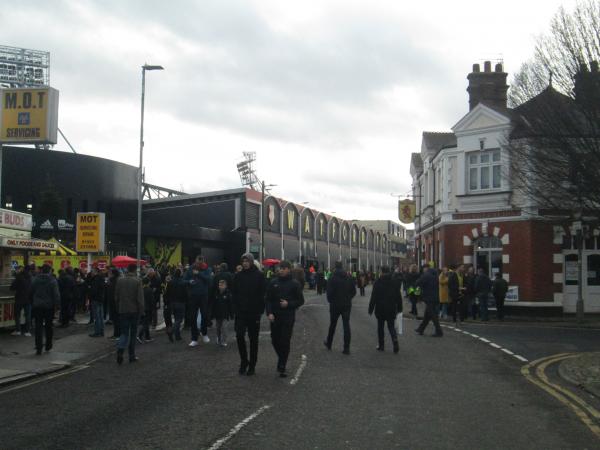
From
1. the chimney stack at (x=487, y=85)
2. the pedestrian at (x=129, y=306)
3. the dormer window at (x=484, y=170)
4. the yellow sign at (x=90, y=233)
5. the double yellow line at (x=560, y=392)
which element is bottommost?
the double yellow line at (x=560, y=392)

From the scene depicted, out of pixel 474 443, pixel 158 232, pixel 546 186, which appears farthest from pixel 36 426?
pixel 158 232

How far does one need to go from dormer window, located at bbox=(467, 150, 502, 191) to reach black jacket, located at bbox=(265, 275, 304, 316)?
1913 cm

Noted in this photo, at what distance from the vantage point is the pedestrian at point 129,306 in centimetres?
1261

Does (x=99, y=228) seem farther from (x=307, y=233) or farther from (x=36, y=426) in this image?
(x=307, y=233)

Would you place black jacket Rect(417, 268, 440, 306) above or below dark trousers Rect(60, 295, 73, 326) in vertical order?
above

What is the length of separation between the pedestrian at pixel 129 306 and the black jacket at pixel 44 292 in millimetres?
1760

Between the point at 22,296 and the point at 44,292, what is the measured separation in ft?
12.7

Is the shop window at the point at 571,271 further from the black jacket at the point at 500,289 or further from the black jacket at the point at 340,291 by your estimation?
the black jacket at the point at 340,291

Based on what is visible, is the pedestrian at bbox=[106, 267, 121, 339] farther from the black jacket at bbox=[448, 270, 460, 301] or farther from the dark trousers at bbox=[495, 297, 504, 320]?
the dark trousers at bbox=[495, 297, 504, 320]

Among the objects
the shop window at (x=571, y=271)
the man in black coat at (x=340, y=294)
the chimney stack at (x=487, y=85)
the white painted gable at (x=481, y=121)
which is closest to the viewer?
the man in black coat at (x=340, y=294)

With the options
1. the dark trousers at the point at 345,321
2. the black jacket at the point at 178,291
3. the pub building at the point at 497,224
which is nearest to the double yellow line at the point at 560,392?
the dark trousers at the point at 345,321

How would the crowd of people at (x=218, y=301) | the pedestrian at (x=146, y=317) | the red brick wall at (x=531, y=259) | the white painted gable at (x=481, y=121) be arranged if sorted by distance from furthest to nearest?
the white painted gable at (x=481, y=121) → the red brick wall at (x=531, y=259) → the pedestrian at (x=146, y=317) → the crowd of people at (x=218, y=301)

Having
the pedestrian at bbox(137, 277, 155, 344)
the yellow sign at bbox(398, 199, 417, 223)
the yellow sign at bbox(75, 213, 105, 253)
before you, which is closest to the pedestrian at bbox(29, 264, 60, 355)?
the pedestrian at bbox(137, 277, 155, 344)

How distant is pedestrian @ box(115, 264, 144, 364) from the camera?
12609mm
